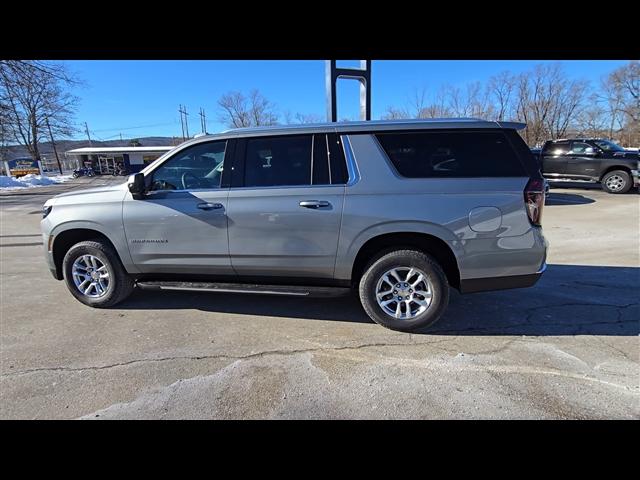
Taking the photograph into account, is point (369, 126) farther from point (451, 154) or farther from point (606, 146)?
point (606, 146)

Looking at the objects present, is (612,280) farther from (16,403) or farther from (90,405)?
(16,403)

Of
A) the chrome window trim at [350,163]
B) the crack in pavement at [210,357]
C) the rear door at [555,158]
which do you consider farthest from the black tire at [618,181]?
the chrome window trim at [350,163]

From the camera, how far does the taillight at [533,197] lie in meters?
3.06

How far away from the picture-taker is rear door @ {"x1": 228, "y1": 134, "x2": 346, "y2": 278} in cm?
334

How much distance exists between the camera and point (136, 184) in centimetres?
358

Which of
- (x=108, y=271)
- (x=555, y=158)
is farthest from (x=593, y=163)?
(x=108, y=271)

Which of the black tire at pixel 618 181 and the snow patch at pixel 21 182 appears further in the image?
the snow patch at pixel 21 182

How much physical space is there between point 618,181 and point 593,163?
1096mm

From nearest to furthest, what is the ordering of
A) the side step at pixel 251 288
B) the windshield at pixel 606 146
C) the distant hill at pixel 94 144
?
the side step at pixel 251 288 → the windshield at pixel 606 146 → the distant hill at pixel 94 144

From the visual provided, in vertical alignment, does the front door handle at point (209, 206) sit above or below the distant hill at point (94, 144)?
below

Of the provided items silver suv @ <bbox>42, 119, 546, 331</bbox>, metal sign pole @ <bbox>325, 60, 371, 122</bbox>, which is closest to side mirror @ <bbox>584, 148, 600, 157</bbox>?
metal sign pole @ <bbox>325, 60, 371, 122</bbox>

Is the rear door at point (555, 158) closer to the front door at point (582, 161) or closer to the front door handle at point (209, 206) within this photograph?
the front door at point (582, 161)

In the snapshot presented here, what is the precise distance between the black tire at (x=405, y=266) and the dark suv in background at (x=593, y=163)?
46.4 feet

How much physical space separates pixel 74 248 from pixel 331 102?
299 inches
